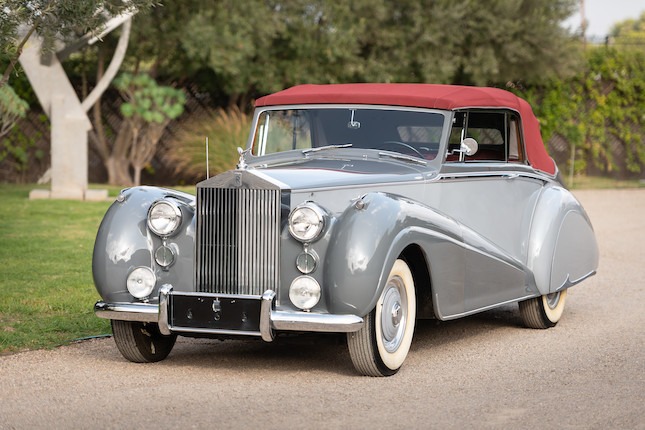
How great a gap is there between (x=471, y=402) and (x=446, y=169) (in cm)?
203

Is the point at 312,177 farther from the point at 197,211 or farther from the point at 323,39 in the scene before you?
the point at 323,39

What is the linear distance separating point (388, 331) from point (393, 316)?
0.09 meters

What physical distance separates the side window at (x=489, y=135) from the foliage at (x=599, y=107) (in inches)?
616

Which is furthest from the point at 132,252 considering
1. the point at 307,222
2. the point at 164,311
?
the point at 307,222

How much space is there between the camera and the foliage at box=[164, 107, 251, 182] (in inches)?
764

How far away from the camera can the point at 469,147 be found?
23.5 ft

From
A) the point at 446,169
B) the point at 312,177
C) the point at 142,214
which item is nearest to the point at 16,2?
the point at 142,214

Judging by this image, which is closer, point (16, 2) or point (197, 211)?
point (197, 211)

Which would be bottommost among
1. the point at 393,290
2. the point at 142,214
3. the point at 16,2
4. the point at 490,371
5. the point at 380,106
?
the point at 490,371

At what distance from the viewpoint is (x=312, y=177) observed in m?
6.21

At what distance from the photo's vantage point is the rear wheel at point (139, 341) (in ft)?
20.5

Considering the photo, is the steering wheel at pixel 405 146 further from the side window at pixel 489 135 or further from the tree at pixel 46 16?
the tree at pixel 46 16

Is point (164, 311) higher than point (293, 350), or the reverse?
point (164, 311)

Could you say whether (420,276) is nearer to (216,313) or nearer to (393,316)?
(393,316)
